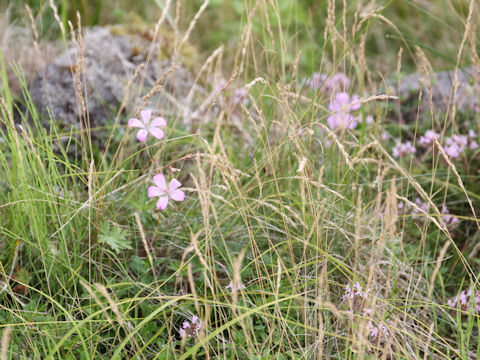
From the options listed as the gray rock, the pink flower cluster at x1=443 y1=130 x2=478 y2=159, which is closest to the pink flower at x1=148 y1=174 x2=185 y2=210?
the gray rock

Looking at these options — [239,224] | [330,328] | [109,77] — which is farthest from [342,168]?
[109,77]

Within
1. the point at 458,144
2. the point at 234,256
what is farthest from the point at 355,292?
the point at 458,144

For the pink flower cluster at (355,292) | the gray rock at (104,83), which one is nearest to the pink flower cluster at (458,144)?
the pink flower cluster at (355,292)

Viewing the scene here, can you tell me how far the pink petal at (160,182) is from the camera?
144 centimetres

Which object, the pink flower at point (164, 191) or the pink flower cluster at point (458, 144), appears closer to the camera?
the pink flower at point (164, 191)

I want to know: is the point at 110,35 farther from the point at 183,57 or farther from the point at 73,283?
the point at 73,283

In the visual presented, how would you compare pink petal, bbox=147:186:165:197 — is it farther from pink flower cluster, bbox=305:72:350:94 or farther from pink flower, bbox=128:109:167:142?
pink flower cluster, bbox=305:72:350:94

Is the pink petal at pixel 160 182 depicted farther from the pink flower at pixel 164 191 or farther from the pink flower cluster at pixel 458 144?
the pink flower cluster at pixel 458 144

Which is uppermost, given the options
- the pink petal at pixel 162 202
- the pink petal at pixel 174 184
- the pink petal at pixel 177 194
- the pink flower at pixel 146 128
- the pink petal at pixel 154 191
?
the pink flower at pixel 146 128

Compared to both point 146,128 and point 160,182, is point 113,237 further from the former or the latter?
point 146,128

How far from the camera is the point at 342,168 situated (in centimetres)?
203

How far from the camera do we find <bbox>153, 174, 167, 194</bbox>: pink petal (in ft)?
4.72

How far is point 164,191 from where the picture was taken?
148 cm

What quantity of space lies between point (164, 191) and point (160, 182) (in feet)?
0.11
